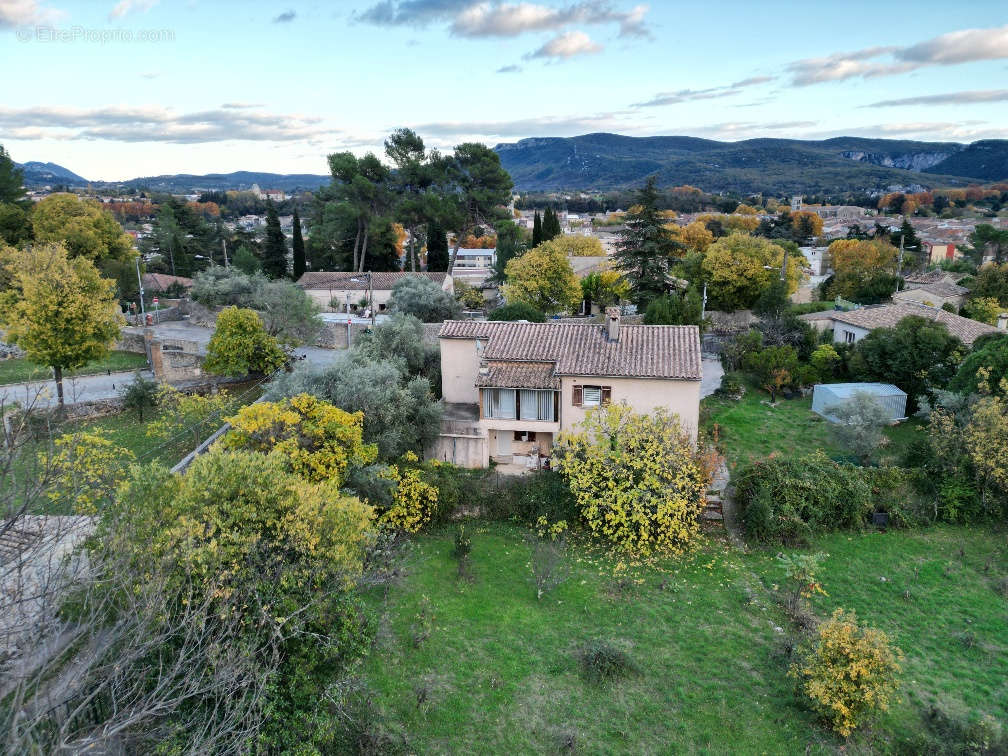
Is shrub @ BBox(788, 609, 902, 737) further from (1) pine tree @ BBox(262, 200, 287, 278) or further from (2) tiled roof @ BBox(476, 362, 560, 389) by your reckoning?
(1) pine tree @ BBox(262, 200, 287, 278)

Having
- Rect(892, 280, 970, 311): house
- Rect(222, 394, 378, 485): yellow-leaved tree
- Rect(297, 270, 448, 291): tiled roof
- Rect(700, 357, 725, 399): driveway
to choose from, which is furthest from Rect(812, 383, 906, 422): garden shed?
Rect(297, 270, 448, 291): tiled roof

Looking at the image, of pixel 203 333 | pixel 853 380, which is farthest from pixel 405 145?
pixel 853 380

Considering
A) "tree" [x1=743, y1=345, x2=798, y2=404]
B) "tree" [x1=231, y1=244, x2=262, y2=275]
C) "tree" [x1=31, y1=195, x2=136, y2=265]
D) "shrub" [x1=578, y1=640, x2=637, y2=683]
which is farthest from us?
"tree" [x1=231, y1=244, x2=262, y2=275]

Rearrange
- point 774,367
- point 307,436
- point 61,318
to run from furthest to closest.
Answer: point 774,367
point 61,318
point 307,436

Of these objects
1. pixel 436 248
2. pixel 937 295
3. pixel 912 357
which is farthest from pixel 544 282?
pixel 937 295

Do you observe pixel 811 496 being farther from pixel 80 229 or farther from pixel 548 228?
pixel 80 229
